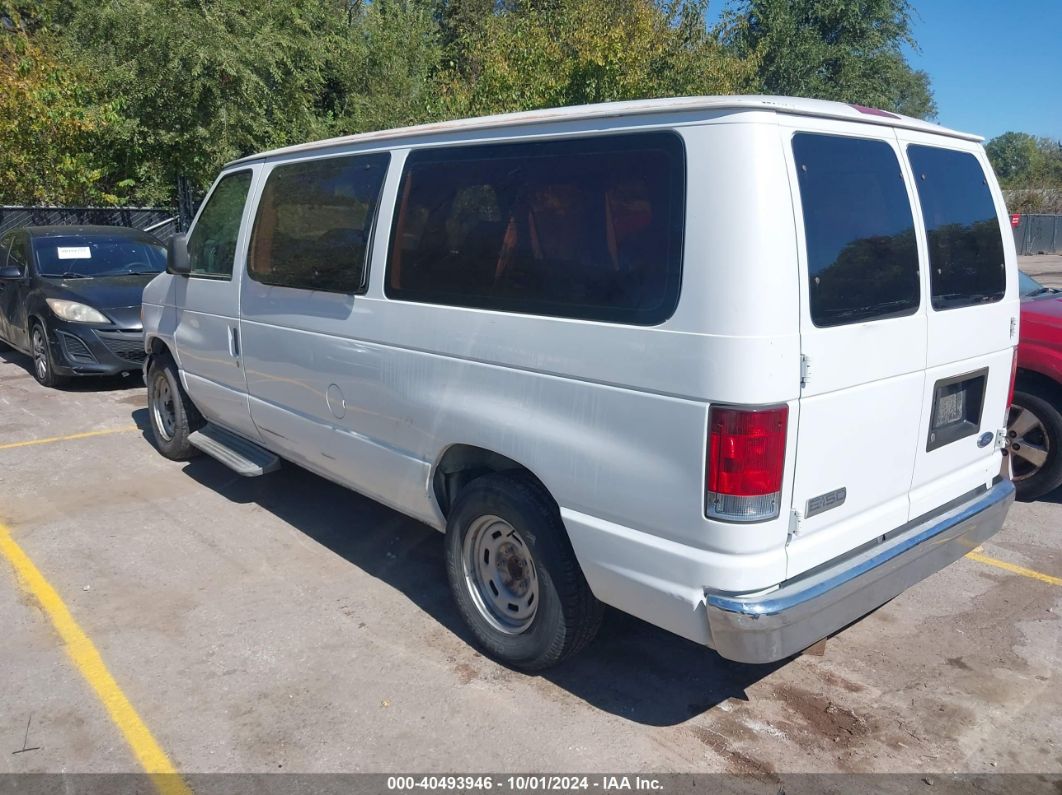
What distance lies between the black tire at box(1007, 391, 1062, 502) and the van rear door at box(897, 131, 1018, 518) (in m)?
1.73

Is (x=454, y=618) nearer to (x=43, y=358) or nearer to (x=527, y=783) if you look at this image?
(x=527, y=783)

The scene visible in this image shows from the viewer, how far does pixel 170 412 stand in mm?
6621

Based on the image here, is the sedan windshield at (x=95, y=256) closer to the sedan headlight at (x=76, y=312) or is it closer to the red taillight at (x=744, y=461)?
the sedan headlight at (x=76, y=312)

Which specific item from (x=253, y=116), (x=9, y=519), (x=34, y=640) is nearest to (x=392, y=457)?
(x=34, y=640)

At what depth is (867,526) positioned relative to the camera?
10.7 feet

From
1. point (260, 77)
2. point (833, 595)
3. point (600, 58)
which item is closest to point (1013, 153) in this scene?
point (600, 58)

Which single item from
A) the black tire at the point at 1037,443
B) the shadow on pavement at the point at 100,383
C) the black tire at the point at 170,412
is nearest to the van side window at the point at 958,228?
the black tire at the point at 1037,443

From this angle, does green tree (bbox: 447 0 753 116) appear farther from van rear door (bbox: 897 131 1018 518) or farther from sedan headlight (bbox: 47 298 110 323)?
van rear door (bbox: 897 131 1018 518)

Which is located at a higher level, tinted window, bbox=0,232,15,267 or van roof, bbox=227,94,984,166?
van roof, bbox=227,94,984,166

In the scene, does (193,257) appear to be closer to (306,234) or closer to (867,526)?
(306,234)

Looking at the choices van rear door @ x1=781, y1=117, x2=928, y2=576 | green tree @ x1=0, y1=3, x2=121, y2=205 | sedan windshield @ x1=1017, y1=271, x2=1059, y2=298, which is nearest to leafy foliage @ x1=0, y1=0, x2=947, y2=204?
green tree @ x1=0, y1=3, x2=121, y2=205

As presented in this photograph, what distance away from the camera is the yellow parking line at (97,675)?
10.4ft

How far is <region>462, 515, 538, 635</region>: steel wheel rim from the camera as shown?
146 inches

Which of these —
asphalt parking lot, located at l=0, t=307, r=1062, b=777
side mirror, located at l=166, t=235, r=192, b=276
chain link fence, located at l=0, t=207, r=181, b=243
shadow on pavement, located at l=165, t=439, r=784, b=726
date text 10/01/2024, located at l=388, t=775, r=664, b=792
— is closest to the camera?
date text 10/01/2024, located at l=388, t=775, r=664, b=792
